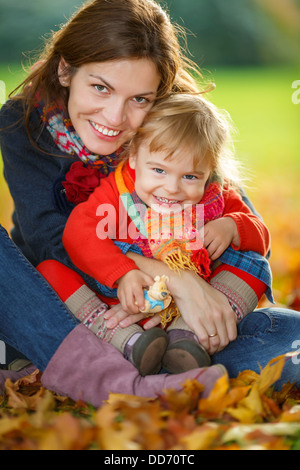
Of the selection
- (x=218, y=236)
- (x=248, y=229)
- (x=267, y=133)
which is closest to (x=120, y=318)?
(x=218, y=236)

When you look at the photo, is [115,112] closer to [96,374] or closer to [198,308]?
[198,308]

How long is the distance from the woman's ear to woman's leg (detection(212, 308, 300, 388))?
3.48 ft

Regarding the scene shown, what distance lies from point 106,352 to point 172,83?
3.23ft

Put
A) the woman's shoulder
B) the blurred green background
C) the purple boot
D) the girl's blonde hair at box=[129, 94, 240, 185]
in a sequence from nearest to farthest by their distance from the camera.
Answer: the purple boot < the girl's blonde hair at box=[129, 94, 240, 185] < the woman's shoulder < the blurred green background

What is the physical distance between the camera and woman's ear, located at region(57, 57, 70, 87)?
6.22ft

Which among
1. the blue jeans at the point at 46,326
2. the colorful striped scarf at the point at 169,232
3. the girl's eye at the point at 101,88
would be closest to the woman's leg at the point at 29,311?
the blue jeans at the point at 46,326

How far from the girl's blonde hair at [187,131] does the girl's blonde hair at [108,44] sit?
137 mm

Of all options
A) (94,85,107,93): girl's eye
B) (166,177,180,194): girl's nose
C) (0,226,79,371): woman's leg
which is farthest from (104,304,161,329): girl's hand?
(94,85,107,93): girl's eye

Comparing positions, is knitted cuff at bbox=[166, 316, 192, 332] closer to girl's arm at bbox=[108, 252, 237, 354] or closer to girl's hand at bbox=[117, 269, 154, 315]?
girl's arm at bbox=[108, 252, 237, 354]

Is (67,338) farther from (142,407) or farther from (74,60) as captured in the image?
(74,60)

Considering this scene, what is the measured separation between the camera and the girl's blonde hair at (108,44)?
175cm

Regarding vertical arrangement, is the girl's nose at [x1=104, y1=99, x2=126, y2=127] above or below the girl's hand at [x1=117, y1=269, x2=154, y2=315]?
above

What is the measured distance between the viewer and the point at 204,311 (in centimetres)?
167

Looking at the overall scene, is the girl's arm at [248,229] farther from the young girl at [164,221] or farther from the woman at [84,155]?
the woman at [84,155]
